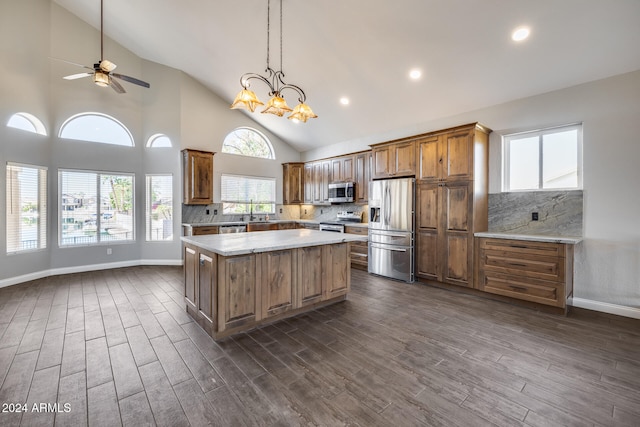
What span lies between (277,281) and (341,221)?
3.67 metres

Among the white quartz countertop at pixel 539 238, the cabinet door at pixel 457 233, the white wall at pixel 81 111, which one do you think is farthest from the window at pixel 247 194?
the white quartz countertop at pixel 539 238

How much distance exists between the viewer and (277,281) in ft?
9.84

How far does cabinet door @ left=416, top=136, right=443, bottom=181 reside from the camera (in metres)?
4.46

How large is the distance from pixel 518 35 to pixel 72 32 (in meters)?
7.48

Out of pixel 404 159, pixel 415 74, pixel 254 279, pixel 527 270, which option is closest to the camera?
pixel 254 279

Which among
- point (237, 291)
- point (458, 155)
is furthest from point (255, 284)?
point (458, 155)

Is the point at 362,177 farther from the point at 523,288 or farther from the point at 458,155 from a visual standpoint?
the point at 523,288

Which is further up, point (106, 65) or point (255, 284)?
point (106, 65)

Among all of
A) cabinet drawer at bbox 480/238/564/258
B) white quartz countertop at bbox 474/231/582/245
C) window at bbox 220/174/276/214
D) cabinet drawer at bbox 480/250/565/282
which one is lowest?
cabinet drawer at bbox 480/250/565/282

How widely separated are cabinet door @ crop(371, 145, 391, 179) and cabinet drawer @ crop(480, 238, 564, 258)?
2.04 m

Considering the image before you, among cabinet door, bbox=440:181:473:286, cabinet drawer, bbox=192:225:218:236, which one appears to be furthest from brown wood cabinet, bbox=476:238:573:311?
cabinet drawer, bbox=192:225:218:236

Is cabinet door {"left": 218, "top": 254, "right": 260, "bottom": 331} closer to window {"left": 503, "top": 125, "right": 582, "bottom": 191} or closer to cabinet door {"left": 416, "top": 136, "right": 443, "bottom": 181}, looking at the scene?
cabinet door {"left": 416, "top": 136, "right": 443, "bottom": 181}

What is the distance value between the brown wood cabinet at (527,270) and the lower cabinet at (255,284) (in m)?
2.17

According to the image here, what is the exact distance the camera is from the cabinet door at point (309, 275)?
320 cm
